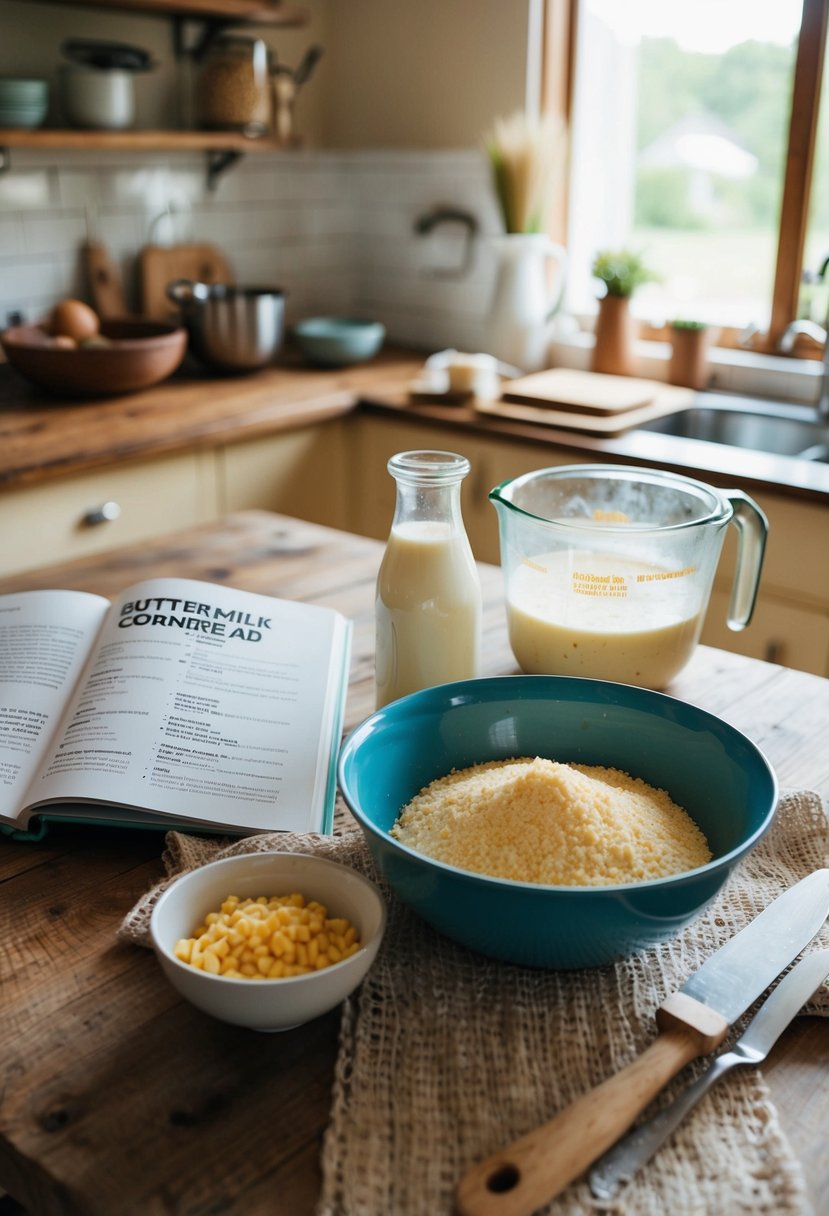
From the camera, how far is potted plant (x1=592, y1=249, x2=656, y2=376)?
99.8 inches

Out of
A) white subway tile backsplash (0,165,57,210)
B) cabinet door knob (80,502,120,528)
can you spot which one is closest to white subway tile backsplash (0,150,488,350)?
white subway tile backsplash (0,165,57,210)

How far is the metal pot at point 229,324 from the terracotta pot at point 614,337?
77 cm

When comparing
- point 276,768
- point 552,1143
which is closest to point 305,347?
point 276,768

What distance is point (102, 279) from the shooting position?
2.64 metres

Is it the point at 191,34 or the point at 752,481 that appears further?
the point at 191,34

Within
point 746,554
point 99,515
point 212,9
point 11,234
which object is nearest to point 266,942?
point 746,554

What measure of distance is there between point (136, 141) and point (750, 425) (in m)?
1.47

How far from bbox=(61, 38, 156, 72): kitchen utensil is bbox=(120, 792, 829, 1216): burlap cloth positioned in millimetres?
2075

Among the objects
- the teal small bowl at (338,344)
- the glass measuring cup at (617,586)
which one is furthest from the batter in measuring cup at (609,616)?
the teal small bowl at (338,344)

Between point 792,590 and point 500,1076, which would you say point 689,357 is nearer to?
point 792,590

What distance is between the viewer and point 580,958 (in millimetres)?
710

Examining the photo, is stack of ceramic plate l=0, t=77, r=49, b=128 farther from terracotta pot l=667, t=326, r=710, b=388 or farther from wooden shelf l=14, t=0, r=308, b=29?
terracotta pot l=667, t=326, r=710, b=388

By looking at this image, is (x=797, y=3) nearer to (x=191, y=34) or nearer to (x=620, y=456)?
(x=620, y=456)

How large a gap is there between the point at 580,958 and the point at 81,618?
66 cm
